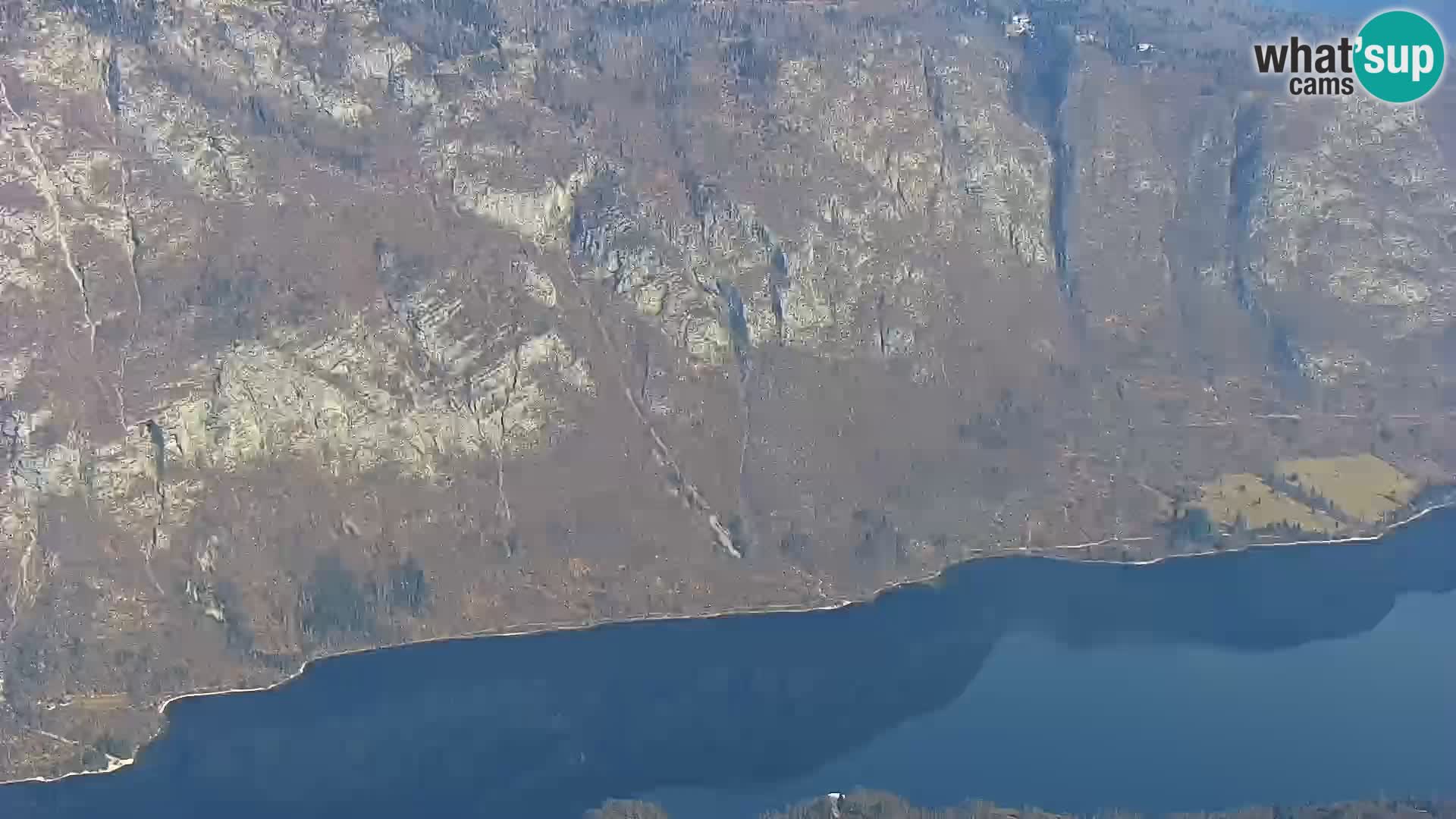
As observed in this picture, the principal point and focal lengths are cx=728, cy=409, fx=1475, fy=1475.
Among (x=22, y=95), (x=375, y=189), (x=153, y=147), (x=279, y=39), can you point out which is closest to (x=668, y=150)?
(x=375, y=189)

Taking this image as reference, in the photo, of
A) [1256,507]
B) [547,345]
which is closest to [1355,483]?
[1256,507]

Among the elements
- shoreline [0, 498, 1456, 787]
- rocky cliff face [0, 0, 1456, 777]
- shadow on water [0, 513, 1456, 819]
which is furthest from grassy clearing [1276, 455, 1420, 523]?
shadow on water [0, 513, 1456, 819]

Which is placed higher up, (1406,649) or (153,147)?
(153,147)

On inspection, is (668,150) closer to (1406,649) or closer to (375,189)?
(375,189)

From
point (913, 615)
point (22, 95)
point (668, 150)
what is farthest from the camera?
point (668, 150)

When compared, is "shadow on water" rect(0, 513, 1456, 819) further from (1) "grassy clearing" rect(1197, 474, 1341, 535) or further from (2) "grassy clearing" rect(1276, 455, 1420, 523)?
(2) "grassy clearing" rect(1276, 455, 1420, 523)

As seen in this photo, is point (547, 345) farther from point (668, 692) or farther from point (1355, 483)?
point (1355, 483)

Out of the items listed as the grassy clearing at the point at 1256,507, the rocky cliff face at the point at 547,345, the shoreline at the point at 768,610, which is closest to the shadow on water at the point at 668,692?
the shoreline at the point at 768,610

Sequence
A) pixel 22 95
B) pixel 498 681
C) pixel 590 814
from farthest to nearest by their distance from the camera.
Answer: pixel 22 95, pixel 498 681, pixel 590 814
